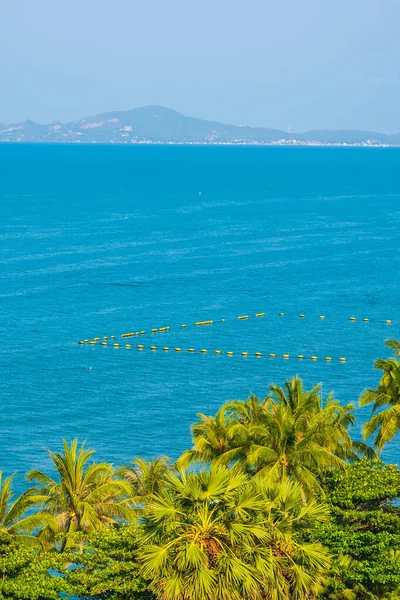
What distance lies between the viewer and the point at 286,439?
149ft

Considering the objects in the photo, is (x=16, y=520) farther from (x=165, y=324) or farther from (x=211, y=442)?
(x=165, y=324)

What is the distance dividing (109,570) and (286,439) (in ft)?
45.4

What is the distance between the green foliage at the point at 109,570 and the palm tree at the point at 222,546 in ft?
2.90

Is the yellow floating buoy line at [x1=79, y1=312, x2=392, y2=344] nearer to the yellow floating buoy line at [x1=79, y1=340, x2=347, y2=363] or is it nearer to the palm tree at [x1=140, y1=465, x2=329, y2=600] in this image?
the yellow floating buoy line at [x1=79, y1=340, x2=347, y2=363]

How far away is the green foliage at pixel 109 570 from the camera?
33.3 meters

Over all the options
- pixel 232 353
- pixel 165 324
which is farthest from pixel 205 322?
pixel 232 353

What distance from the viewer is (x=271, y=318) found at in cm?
12456

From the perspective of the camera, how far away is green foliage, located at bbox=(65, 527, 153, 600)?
33.3 metres

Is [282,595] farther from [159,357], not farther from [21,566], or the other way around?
[159,357]

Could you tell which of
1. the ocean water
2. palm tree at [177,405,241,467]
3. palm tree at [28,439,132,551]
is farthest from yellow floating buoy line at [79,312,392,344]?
palm tree at [28,439,132,551]

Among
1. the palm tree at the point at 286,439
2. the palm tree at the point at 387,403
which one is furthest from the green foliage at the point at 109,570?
the palm tree at the point at 387,403

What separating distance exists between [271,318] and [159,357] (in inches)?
884

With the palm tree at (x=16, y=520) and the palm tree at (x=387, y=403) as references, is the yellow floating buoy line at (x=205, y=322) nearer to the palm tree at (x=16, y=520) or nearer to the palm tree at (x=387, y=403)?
the palm tree at (x=387, y=403)

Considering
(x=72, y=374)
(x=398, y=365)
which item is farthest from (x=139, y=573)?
(x=72, y=374)
